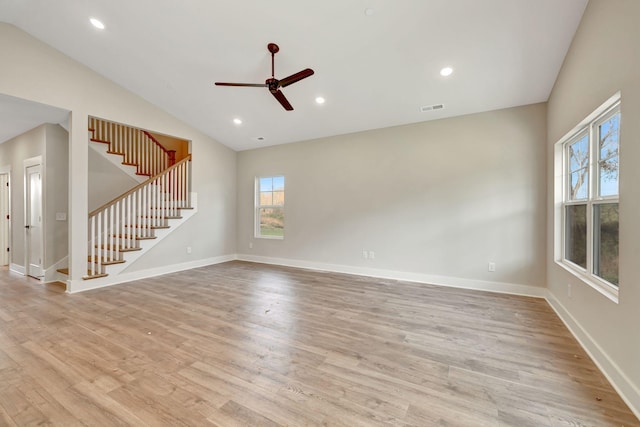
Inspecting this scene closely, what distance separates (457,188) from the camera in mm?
4438

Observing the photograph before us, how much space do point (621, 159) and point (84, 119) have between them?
6364 mm

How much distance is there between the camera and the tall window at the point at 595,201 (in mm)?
2254

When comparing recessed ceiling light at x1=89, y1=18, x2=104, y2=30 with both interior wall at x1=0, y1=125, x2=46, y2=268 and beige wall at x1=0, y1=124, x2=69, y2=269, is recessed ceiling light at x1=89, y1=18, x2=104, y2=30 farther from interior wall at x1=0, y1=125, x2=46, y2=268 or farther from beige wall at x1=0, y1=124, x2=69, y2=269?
interior wall at x1=0, y1=125, x2=46, y2=268

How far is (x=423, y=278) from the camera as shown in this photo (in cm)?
468

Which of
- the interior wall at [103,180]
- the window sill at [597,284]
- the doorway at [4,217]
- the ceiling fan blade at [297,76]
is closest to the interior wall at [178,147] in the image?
the interior wall at [103,180]

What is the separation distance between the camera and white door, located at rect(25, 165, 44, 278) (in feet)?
16.1

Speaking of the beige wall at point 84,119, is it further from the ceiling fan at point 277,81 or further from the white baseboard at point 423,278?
the ceiling fan at point 277,81

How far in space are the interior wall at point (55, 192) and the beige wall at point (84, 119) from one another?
3.68 feet

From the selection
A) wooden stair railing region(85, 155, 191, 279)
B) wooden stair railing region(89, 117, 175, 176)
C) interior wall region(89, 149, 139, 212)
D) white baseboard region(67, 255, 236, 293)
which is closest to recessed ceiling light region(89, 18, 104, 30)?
wooden stair railing region(89, 117, 175, 176)

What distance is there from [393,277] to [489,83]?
3.33 metres

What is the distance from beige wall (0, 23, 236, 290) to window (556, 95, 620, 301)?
20.5 ft

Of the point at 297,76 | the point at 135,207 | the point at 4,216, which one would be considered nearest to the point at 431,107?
the point at 297,76

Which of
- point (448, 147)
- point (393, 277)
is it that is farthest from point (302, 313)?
point (448, 147)

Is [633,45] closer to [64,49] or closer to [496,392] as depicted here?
[496,392]
